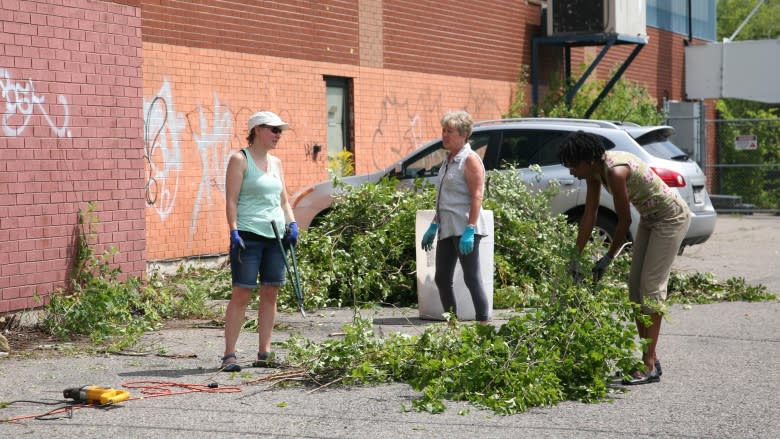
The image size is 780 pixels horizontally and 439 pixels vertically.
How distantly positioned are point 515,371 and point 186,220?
26.5ft

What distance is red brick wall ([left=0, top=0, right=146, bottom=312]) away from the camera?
9609mm

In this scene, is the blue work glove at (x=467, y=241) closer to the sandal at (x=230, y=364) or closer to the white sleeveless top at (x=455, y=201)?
the white sleeveless top at (x=455, y=201)

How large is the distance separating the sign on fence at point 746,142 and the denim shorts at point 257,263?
20.4 metres

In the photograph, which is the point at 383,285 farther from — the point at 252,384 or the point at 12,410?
the point at 12,410

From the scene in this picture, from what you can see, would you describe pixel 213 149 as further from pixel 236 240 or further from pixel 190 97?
pixel 236 240

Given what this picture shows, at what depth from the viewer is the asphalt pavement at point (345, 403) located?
5.98 meters

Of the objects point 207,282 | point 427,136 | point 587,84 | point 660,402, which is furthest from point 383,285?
point 587,84

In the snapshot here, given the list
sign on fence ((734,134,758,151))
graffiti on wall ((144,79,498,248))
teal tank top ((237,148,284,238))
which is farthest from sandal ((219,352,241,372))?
sign on fence ((734,134,758,151))

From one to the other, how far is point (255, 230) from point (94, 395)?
1.66 m

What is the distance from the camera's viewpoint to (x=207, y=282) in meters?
12.2

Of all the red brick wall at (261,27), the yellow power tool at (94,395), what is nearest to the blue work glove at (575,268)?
the yellow power tool at (94,395)

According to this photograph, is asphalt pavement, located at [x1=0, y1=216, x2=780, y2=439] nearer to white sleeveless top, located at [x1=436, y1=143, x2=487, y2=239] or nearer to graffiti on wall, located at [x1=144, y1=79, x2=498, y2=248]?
white sleeveless top, located at [x1=436, y1=143, x2=487, y2=239]

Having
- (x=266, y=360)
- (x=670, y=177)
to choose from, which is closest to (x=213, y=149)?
(x=670, y=177)

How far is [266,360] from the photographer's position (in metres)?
7.65
